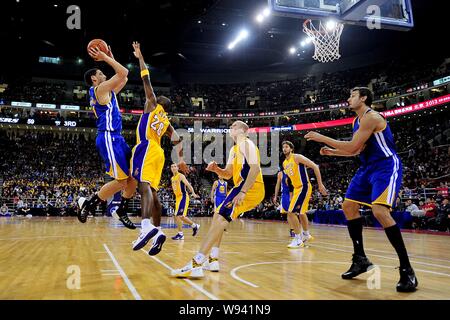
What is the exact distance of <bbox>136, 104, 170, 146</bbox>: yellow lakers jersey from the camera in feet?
15.3

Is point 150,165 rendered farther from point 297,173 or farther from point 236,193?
point 297,173

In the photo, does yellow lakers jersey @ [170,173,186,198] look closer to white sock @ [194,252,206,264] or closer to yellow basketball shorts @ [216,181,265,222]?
yellow basketball shorts @ [216,181,265,222]

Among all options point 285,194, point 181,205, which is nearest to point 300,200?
point 285,194

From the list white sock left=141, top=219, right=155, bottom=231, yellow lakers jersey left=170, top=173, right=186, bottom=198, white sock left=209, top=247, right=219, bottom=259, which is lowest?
white sock left=209, top=247, right=219, bottom=259

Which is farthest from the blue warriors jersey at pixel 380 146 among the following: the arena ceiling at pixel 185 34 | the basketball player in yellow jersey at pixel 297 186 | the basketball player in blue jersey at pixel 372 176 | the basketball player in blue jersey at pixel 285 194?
the arena ceiling at pixel 185 34

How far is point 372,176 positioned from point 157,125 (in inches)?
104

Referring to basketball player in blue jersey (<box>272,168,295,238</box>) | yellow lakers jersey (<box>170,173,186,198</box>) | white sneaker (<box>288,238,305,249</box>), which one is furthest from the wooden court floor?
yellow lakers jersey (<box>170,173,186,198</box>)

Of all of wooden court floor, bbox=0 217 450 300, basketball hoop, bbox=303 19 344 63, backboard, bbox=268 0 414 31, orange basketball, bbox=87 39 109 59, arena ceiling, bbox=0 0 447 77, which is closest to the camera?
wooden court floor, bbox=0 217 450 300

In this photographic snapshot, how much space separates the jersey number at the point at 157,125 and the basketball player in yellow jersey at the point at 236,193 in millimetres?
966

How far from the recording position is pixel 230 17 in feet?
82.0

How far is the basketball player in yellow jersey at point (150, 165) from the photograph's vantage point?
13.4 ft

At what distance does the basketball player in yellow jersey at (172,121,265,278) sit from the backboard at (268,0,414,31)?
609 centimetres

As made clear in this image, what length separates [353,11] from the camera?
29.9ft

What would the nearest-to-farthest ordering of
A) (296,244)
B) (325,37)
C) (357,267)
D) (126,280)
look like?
(126,280)
(357,267)
(296,244)
(325,37)
